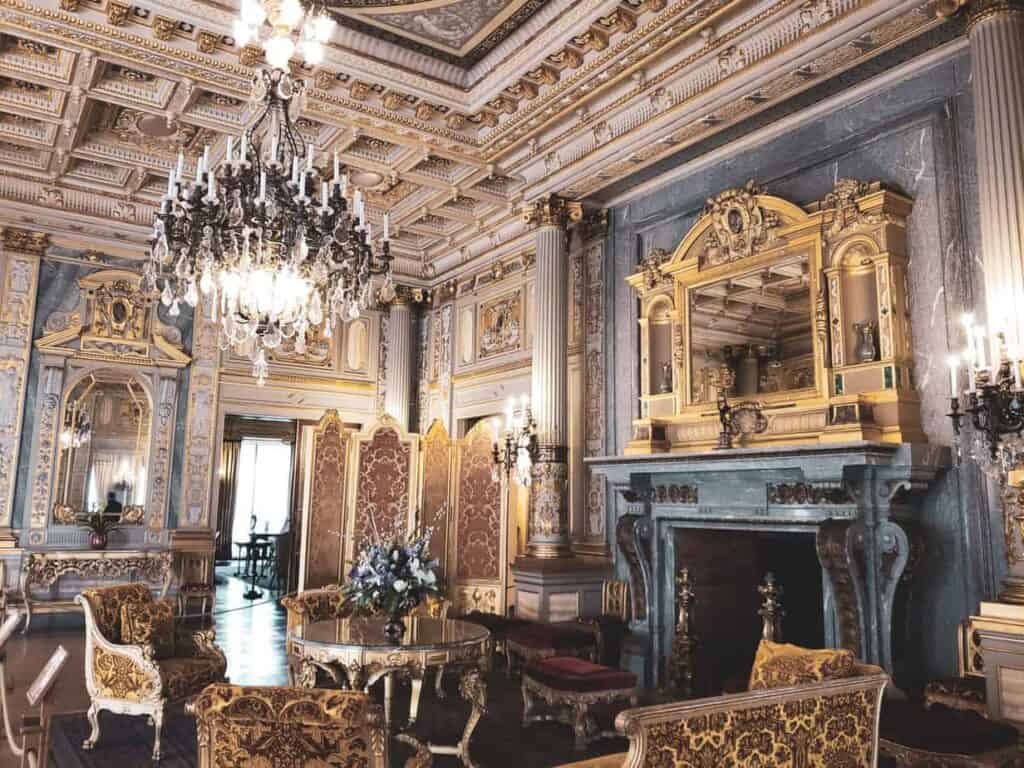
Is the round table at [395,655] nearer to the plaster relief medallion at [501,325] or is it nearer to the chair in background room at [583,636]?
the chair in background room at [583,636]

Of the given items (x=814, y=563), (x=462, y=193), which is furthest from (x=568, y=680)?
(x=462, y=193)

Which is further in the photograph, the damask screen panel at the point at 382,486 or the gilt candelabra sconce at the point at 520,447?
the damask screen panel at the point at 382,486

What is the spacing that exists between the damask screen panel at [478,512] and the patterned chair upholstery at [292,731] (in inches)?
204

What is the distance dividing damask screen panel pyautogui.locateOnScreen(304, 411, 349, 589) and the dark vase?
3266 millimetres

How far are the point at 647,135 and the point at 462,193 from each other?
2480mm

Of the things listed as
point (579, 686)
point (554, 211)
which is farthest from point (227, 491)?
point (579, 686)

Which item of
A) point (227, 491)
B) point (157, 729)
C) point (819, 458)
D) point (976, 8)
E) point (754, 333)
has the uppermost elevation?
point (976, 8)

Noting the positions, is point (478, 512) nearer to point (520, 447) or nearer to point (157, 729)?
point (520, 447)

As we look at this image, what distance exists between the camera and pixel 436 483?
26.4ft

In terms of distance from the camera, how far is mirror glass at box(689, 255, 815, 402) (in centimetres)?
A: 514

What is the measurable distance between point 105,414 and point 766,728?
27.2 feet

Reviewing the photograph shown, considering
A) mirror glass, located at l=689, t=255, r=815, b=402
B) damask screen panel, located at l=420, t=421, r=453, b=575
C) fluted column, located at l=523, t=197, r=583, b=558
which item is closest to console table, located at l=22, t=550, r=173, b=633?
damask screen panel, located at l=420, t=421, r=453, b=575

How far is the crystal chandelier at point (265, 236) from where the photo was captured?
4.56 meters

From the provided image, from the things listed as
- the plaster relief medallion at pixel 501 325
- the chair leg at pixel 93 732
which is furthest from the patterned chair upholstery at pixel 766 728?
the plaster relief medallion at pixel 501 325
